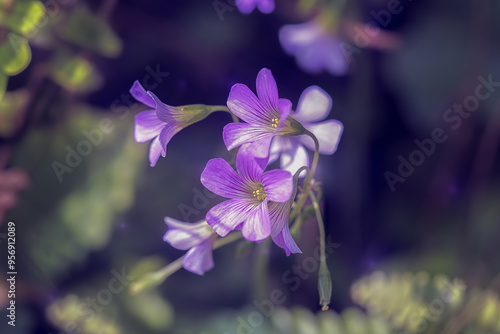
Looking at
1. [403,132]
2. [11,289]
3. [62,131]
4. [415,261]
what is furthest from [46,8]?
[415,261]

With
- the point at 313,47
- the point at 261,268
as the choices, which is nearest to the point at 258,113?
the point at 261,268

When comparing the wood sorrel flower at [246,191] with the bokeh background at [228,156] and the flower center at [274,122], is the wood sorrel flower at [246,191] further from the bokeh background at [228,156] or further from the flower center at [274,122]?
the bokeh background at [228,156]

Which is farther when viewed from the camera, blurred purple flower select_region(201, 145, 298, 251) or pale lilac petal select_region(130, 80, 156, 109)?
pale lilac petal select_region(130, 80, 156, 109)

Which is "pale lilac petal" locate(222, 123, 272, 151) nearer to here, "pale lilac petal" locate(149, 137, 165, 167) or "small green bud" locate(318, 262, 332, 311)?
"pale lilac petal" locate(149, 137, 165, 167)

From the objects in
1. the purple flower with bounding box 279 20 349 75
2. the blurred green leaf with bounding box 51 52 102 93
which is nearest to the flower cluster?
the blurred green leaf with bounding box 51 52 102 93

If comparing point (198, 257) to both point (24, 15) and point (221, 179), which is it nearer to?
point (221, 179)

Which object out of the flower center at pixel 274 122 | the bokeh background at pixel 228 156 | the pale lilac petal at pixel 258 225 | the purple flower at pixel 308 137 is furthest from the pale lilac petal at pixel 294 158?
the bokeh background at pixel 228 156

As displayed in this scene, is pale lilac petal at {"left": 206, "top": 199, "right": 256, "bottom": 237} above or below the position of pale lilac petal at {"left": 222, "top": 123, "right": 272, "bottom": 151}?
below
